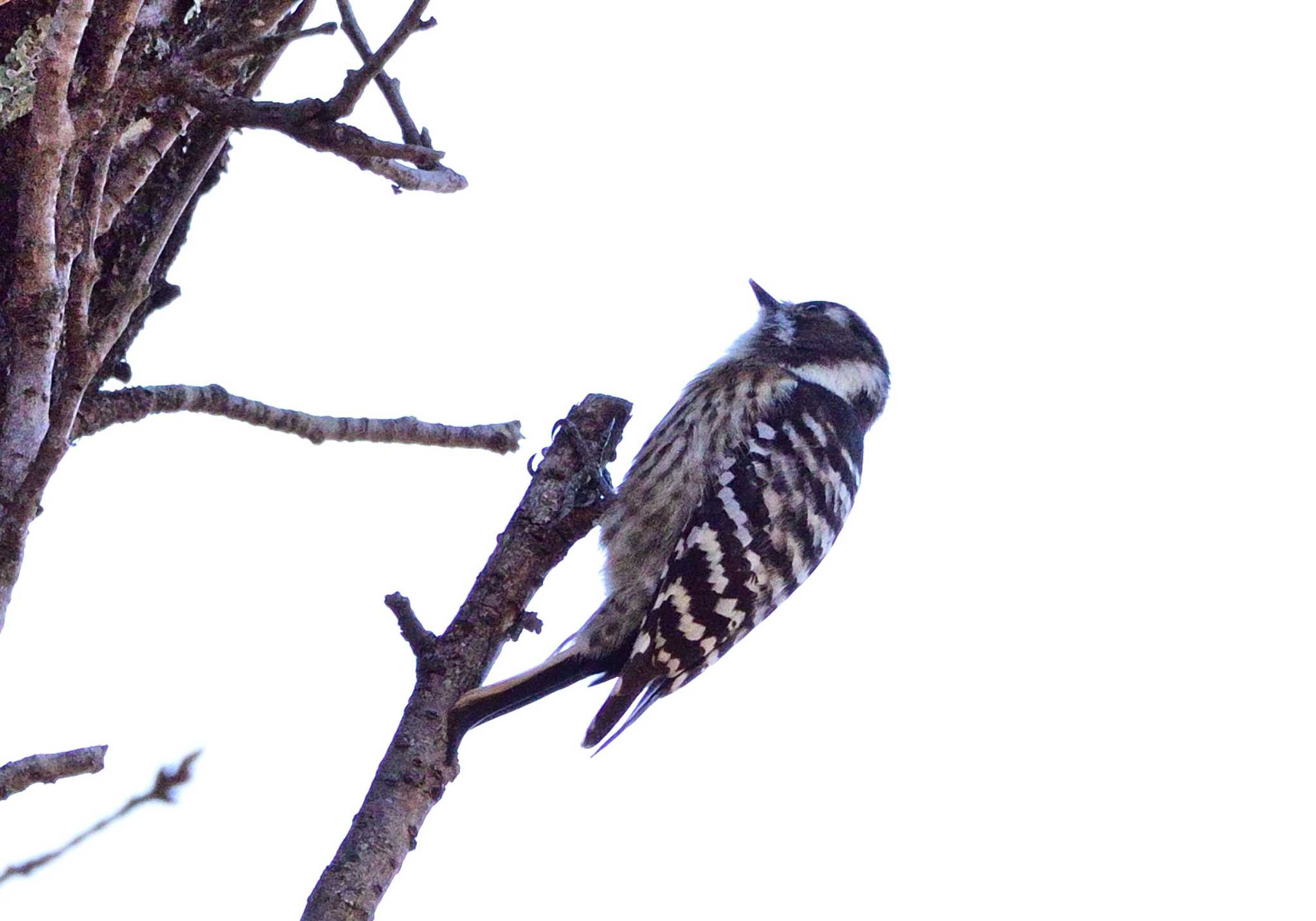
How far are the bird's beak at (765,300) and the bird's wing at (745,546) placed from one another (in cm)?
98

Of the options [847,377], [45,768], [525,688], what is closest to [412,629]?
[525,688]

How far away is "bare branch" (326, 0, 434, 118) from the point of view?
233 cm

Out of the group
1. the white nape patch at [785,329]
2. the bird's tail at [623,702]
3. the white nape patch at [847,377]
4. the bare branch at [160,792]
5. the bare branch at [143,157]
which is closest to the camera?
the bare branch at [160,792]

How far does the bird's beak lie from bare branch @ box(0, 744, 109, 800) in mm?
3971

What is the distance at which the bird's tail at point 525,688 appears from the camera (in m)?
2.48

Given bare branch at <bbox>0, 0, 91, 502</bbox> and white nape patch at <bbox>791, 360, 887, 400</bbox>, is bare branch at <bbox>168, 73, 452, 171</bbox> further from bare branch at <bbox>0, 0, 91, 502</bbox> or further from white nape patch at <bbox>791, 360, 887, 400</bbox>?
white nape patch at <bbox>791, 360, 887, 400</bbox>

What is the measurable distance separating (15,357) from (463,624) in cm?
84

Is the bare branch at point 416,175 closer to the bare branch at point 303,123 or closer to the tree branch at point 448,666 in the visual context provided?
the bare branch at point 303,123

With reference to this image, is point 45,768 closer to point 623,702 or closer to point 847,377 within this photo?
point 623,702

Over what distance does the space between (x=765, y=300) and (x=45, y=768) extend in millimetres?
4051

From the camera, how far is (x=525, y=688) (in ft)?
10.0

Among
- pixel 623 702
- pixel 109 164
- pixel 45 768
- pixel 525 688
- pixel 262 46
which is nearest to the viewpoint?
pixel 45 768

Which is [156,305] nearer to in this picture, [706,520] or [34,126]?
[34,126]

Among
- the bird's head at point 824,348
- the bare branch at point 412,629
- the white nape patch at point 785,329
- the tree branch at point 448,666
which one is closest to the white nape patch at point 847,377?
the bird's head at point 824,348
